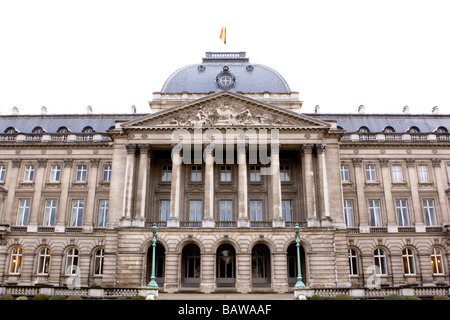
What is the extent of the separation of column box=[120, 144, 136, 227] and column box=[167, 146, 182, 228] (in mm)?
4304

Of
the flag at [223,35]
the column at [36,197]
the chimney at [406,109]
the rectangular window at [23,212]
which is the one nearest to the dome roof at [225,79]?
the flag at [223,35]

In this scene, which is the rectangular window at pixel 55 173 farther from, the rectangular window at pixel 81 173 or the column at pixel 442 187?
the column at pixel 442 187

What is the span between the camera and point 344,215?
45.2 m

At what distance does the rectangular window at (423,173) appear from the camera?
47.1 m

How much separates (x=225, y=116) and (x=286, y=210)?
13030 millimetres

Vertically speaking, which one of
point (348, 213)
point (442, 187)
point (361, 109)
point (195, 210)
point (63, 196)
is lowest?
point (348, 213)

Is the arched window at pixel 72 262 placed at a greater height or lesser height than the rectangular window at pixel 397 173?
lesser

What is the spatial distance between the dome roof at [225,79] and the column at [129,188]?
1233cm

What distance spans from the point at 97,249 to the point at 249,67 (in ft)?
100

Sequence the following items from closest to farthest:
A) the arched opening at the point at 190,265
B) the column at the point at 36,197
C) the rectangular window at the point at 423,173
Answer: the arched opening at the point at 190,265 < the column at the point at 36,197 < the rectangular window at the point at 423,173

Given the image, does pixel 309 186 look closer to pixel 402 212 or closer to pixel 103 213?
pixel 402 212

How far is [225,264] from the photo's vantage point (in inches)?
1668

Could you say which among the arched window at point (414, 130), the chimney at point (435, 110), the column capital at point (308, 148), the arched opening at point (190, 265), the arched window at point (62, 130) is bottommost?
the arched opening at point (190, 265)

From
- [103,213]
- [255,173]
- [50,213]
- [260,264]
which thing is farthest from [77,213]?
[260,264]
